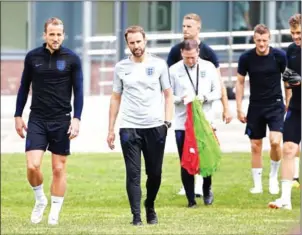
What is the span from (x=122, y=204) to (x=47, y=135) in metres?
3.18

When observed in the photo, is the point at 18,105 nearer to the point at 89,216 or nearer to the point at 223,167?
the point at 89,216

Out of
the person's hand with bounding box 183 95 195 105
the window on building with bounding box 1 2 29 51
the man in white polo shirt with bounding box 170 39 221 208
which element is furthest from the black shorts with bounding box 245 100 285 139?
the window on building with bounding box 1 2 29 51

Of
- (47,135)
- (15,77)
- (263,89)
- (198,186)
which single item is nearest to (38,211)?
(47,135)

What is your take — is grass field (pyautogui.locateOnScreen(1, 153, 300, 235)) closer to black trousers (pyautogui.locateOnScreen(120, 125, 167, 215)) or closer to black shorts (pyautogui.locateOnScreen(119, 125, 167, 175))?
black trousers (pyautogui.locateOnScreen(120, 125, 167, 215))

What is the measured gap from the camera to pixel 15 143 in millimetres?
22594

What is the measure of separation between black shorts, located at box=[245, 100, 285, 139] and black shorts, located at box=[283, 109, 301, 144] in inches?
43.8

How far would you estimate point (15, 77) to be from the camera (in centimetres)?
3238

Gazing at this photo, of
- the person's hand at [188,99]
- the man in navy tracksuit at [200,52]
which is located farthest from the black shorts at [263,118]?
the person's hand at [188,99]

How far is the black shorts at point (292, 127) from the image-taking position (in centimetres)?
1251

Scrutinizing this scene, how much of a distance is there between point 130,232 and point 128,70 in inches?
64.1

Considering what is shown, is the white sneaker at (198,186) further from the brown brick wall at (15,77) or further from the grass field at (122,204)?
the brown brick wall at (15,77)

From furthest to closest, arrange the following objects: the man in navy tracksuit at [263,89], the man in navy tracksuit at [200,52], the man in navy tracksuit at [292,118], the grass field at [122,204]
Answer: the man in navy tracksuit at [263,89] → the man in navy tracksuit at [200,52] → the man in navy tracksuit at [292,118] → the grass field at [122,204]

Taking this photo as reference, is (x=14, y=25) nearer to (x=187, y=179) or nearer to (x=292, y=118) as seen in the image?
(x=187, y=179)

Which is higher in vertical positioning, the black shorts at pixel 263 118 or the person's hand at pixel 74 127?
the person's hand at pixel 74 127
